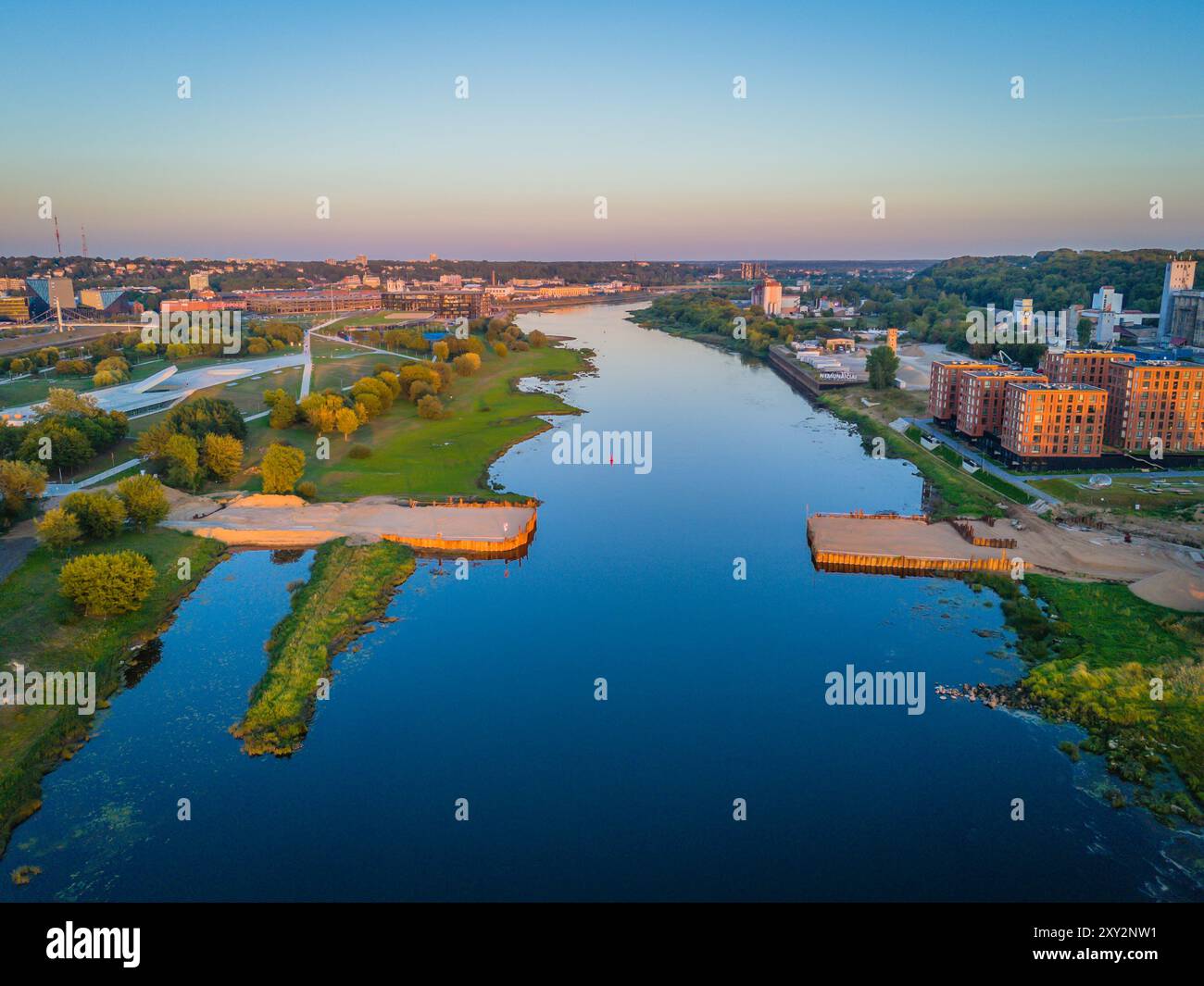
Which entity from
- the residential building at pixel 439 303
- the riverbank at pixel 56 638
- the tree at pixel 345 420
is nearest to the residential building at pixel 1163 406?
the tree at pixel 345 420

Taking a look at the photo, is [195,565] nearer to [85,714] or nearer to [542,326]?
[85,714]

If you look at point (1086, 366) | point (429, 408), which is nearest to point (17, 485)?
point (429, 408)

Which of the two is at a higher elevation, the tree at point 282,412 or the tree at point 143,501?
the tree at point 282,412

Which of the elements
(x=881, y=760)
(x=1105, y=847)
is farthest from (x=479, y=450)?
(x=1105, y=847)

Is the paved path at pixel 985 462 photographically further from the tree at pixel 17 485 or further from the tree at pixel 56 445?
the tree at pixel 56 445

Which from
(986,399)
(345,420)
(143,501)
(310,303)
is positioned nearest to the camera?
(143,501)

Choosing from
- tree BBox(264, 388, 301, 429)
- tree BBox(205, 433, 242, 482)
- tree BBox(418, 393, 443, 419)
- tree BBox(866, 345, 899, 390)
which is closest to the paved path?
tree BBox(866, 345, 899, 390)

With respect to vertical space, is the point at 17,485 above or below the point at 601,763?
above

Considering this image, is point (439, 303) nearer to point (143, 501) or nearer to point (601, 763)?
point (143, 501)
